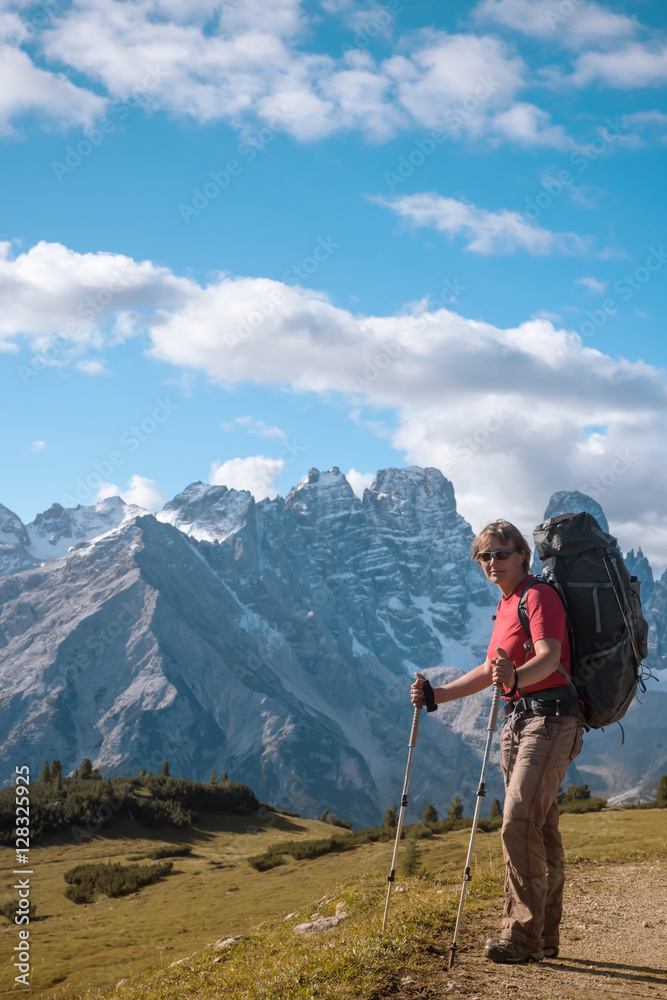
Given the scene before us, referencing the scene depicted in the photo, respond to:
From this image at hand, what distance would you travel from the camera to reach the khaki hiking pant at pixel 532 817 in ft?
23.6

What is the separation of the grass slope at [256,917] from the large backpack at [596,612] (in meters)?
3.16

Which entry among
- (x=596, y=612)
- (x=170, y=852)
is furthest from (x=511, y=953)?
(x=170, y=852)

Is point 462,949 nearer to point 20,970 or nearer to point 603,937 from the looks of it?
point 603,937

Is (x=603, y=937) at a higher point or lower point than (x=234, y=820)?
higher

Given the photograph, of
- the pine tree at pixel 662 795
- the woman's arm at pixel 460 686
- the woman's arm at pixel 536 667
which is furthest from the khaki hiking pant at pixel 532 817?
the pine tree at pixel 662 795

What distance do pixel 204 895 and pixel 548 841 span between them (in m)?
10.5

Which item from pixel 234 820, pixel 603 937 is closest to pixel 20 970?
pixel 603 937

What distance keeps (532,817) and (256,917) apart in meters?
7.65

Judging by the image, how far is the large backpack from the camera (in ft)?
23.7

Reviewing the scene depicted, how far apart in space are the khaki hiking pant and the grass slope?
1157 millimetres

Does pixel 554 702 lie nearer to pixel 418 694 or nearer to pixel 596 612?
pixel 596 612

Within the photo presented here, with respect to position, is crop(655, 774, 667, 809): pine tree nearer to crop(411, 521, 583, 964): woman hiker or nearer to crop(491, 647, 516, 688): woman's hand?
crop(411, 521, 583, 964): woman hiker

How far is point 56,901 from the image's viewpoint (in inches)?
647

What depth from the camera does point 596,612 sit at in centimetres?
737
